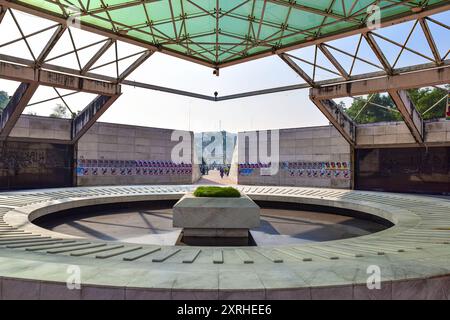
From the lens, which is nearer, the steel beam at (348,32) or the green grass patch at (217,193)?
the steel beam at (348,32)

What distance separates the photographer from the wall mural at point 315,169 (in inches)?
1083

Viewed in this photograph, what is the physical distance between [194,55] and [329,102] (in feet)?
40.1

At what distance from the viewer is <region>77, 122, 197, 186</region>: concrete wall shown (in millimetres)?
27042

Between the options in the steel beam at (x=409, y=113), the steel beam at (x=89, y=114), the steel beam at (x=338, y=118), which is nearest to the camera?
the steel beam at (x=409, y=113)

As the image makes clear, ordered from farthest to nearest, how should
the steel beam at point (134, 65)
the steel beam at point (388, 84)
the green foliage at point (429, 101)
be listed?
the green foliage at point (429, 101)
the steel beam at point (134, 65)
the steel beam at point (388, 84)

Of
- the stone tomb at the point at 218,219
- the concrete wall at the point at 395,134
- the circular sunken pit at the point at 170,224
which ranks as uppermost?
the concrete wall at the point at 395,134

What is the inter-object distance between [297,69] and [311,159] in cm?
1103

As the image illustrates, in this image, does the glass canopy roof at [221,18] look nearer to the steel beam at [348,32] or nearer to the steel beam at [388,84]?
the steel beam at [348,32]

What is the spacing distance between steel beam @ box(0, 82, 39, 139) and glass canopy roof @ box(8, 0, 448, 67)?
634 centimetres

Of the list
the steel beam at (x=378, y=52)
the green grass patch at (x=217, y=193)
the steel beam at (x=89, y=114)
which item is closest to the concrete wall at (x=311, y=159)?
the steel beam at (x=378, y=52)

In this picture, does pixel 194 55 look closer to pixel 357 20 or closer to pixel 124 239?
pixel 357 20

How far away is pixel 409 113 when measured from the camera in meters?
21.6

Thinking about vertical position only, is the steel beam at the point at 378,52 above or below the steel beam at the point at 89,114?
above

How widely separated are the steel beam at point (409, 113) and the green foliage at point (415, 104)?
22.8 m
